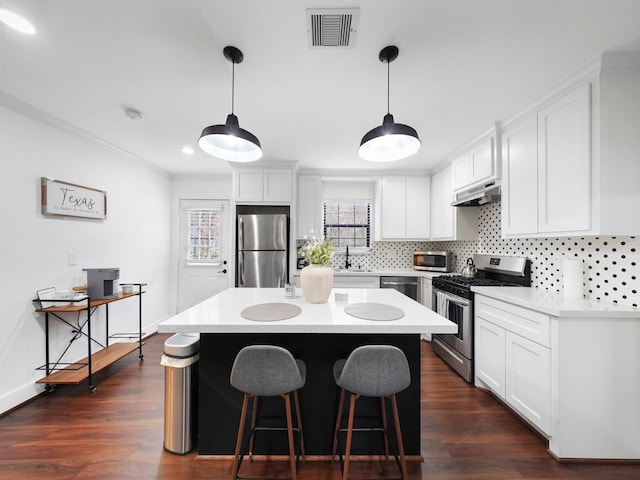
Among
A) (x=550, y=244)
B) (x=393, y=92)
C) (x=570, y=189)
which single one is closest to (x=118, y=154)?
(x=393, y=92)

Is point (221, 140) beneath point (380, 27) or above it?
beneath

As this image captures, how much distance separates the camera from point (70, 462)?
1.68 metres

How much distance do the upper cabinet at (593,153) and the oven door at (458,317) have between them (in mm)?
961

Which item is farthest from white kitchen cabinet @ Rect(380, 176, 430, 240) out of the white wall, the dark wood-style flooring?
the white wall

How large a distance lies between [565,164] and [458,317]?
5.31 feet

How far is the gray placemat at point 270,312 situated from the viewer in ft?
4.93

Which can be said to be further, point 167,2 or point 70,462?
point 70,462

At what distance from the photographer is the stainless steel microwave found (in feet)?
12.9

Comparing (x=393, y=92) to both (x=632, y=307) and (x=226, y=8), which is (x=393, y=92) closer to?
(x=226, y=8)

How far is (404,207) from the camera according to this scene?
4219 millimetres

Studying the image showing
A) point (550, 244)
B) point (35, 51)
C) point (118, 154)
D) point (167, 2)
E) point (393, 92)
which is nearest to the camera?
point (167, 2)

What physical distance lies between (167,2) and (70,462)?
2733mm

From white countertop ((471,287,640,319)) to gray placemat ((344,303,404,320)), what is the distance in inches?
38.8

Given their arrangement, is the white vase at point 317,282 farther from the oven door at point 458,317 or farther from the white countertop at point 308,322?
the oven door at point 458,317
